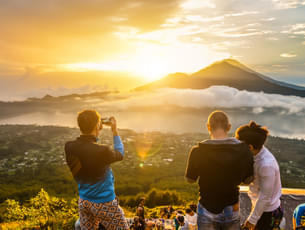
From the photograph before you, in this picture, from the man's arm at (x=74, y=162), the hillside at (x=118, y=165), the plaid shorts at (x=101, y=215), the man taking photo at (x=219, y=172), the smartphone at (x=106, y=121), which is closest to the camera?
the man taking photo at (x=219, y=172)

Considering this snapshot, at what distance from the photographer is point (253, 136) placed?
2238mm

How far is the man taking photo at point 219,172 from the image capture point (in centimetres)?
205

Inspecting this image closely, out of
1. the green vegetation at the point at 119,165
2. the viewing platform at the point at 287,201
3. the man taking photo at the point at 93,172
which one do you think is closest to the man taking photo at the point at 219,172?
the man taking photo at the point at 93,172

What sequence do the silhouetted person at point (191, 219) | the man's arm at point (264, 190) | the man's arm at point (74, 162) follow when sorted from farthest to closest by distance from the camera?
the silhouetted person at point (191, 219) < the man's arm at point (74, 162) < the man's arm at point (264, 190)

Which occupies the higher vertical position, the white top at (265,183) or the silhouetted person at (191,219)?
the white top at (265,183)

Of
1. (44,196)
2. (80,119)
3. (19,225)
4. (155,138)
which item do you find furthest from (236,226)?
(155,138)

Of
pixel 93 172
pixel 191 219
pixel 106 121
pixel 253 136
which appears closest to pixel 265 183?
pixel 253 136

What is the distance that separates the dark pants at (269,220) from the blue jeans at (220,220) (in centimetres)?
33

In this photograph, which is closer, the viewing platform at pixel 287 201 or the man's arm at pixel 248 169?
the man's arm at pixel 248 169

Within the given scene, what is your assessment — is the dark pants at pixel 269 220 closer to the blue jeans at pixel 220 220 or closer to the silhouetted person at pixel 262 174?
the silhouetted person at pixel 262 174

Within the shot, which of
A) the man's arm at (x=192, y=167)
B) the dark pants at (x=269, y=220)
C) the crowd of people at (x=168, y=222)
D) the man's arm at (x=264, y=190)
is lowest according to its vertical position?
the crowd of people at (x=168, y=222)

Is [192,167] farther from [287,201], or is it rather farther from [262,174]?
[287,201]

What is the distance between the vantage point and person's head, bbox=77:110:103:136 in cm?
235

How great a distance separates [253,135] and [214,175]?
1.85 feet
